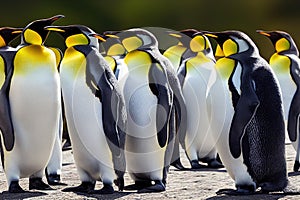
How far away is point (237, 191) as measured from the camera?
13.6ft

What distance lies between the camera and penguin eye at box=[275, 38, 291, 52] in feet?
20.0

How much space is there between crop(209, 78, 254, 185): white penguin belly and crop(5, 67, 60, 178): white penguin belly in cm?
80

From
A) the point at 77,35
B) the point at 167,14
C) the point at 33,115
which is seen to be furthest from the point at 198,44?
the point at 167,14

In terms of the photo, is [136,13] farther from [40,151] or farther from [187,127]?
[40,151]

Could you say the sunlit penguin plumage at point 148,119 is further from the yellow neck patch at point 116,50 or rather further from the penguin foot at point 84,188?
the yellow neck patch at point 116,50

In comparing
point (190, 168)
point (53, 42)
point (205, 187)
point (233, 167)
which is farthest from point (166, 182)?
point (53, 42)

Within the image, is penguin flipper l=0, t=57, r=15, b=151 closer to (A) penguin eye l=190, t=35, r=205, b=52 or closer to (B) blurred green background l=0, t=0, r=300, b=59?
(A) penguin eye l=190, t=35, r=205, b=52

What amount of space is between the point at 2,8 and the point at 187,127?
1118 cm

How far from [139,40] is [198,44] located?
1595 millimetres

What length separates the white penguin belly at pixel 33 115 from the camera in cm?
422

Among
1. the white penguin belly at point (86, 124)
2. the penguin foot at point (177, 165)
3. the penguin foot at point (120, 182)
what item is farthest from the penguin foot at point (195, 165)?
the white penguin belly at point (86, 124)

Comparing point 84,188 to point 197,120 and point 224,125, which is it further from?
point 197,120

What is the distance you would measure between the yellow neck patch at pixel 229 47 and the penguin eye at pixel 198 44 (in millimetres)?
1826

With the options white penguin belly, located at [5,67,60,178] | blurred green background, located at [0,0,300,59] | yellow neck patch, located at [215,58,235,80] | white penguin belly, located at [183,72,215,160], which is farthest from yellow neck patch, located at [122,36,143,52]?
blurred green background, located at [0,0,300,59]
